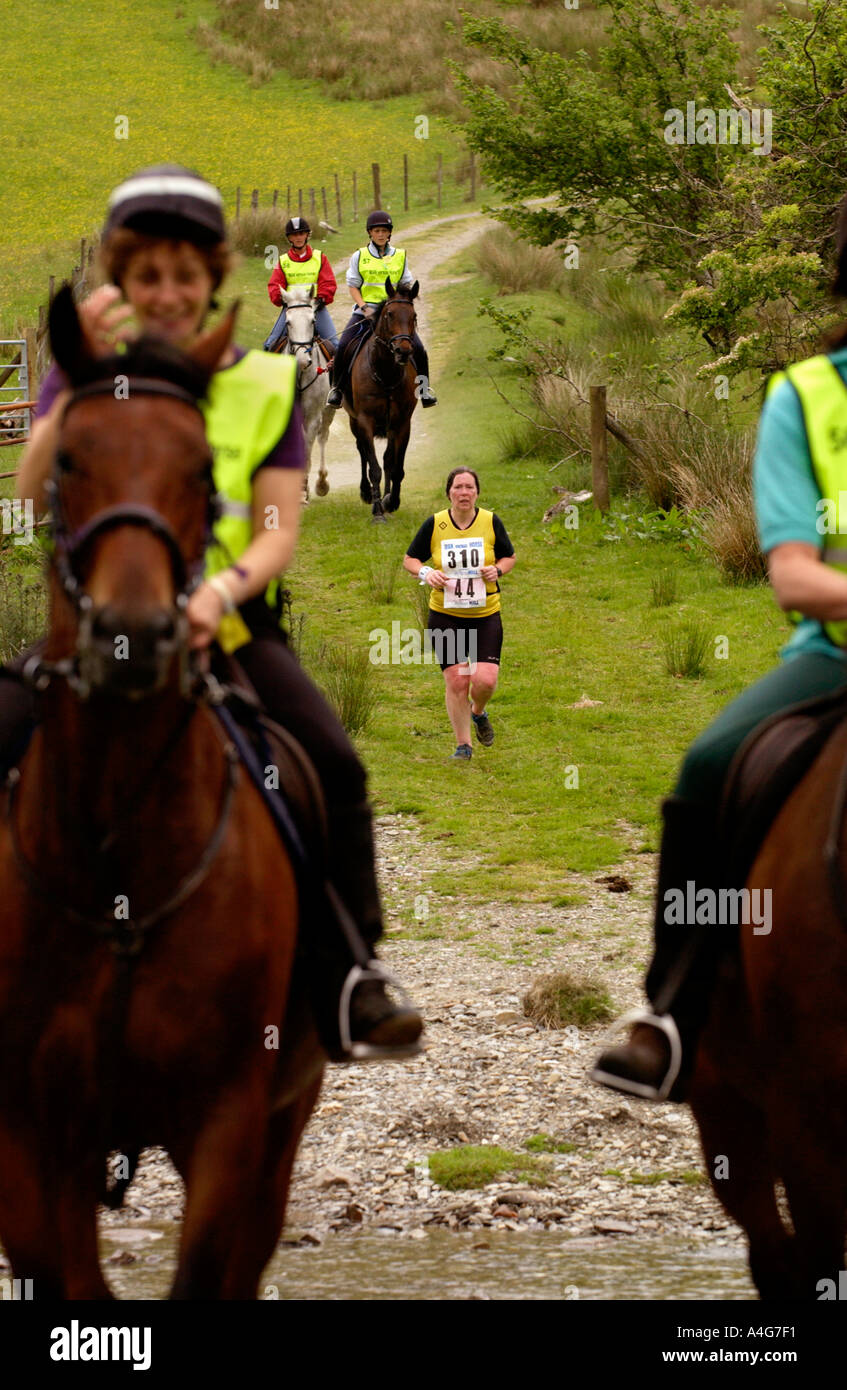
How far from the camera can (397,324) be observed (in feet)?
65.2

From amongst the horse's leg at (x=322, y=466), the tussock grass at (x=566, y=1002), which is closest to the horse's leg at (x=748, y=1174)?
the tussock grass at (x=566, y=1002)

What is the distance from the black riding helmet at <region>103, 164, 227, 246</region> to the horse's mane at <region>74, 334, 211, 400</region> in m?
0.43

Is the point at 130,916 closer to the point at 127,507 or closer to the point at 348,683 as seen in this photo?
the point at 127,507

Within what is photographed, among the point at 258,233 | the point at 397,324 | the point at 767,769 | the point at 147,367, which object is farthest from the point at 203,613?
the point at 258,233

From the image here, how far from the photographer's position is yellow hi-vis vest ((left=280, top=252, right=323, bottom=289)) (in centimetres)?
2083

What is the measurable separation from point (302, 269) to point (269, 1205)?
1746 centimetres

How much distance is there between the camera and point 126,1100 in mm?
3928

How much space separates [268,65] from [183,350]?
6001cm

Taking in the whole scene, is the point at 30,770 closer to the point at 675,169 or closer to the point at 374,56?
the point at 675,169

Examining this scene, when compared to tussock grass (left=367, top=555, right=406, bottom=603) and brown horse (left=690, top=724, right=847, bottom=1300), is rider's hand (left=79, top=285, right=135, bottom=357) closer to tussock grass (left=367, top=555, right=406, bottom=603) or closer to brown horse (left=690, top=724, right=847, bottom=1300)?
brown horse (left=690, top=724, right=847, bottom=1300)

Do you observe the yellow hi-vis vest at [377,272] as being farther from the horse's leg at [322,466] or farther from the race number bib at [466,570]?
the race number bib at [466,570]

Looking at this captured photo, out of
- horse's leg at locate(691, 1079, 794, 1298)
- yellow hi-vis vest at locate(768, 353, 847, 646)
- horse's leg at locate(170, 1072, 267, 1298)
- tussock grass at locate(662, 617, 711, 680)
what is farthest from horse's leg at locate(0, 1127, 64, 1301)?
tussock grass at locate(662, 617, 711, 680)

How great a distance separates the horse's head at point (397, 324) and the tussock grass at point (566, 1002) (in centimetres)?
1211

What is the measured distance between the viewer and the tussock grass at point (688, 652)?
1574 cm
